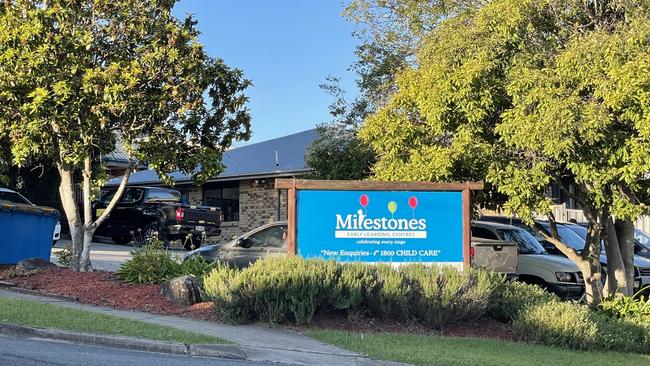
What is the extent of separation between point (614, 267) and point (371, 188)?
5089 millimetres

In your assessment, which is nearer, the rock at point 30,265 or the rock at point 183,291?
the rock at point 183,291

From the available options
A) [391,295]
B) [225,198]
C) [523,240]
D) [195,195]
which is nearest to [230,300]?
[391,295]

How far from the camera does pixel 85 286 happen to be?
11609 millimetres

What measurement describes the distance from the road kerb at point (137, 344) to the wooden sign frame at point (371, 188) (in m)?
2.95

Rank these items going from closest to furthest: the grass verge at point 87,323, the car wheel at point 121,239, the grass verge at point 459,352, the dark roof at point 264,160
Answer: the grass verge at point 459,352 → the grass verge at point 87,323 → the car wheel at point 121,239 → the dark roof at point 264,160

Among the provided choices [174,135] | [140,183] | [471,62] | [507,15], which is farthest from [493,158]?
[140,183]

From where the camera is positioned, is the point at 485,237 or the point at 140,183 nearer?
the point at 485,237

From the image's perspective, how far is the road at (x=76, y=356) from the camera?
7.00 metres

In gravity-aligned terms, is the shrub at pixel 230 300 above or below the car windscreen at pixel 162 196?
below

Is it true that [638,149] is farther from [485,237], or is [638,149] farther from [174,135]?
[174,135]

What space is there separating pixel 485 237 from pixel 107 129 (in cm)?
759

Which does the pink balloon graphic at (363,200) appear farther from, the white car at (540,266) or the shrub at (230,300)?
the white car at (540,266)

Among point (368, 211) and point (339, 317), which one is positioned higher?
point (368, 211)

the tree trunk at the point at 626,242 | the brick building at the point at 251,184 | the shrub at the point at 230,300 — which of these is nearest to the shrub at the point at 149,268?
the shrub at the point at 230,300
